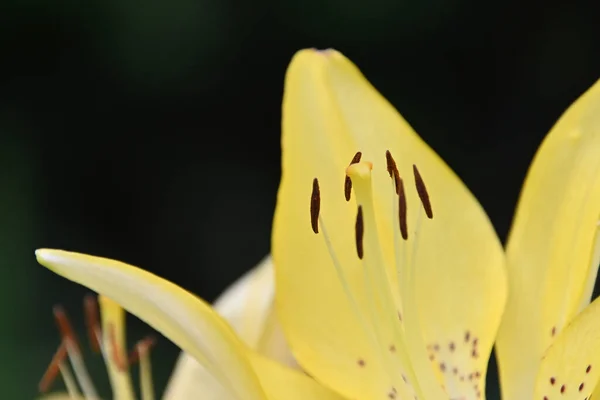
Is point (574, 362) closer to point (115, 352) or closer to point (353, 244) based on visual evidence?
point (353, 244)

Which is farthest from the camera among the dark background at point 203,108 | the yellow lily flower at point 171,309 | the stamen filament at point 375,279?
the dark background at point 203,108

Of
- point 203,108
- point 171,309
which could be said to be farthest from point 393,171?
point 203,108

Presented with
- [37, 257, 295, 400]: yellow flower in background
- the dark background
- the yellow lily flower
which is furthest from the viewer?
the dark background

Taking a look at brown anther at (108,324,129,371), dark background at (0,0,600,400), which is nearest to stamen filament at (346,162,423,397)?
brown anther at (108,324,129,371)

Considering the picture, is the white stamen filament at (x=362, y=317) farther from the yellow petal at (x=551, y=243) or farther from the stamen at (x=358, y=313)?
the yellow petal at (x=551, y=243)

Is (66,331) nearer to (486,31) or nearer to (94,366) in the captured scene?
(94,366)

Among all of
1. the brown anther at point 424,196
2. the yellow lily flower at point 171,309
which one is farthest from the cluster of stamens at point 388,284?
the yellow lily flower at point 171,309

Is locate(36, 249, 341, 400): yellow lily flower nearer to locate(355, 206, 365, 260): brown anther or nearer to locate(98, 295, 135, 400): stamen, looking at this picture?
locate(355, 206, 365, 260): brown anther
